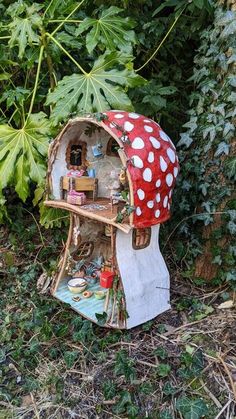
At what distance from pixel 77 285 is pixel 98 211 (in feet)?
1.51

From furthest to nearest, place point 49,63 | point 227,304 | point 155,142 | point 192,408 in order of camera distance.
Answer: point 49,63 → point 227,304 → point 155,142 → point 192,408

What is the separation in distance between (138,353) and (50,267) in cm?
89

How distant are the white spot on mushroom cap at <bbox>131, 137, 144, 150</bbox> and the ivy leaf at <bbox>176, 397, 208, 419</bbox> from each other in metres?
0.98

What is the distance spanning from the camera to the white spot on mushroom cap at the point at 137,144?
1.74 m

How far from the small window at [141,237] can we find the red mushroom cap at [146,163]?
4.6 inches

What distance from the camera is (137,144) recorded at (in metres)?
1.75

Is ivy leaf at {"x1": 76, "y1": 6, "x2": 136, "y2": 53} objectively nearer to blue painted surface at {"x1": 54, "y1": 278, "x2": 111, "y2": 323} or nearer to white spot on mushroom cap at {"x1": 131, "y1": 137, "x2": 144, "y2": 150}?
white spot on mushroom cap at {"x1": 131, "y1": 137, "x2": 144, "y2": 150}

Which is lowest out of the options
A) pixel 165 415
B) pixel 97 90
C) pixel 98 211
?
pixel 165 415

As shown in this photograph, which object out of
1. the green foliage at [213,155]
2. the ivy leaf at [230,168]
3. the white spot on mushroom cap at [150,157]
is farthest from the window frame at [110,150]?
the ivy leaf at [230,168]

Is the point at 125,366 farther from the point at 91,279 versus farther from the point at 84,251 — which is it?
the point at 84,251

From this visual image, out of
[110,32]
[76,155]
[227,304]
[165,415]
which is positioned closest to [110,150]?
[76,155]

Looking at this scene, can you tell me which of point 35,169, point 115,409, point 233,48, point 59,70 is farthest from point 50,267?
point 233,48

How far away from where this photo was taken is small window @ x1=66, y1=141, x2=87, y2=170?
84.6 inches

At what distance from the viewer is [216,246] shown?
6.88ft
